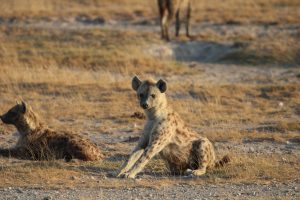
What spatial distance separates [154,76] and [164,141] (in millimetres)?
8693

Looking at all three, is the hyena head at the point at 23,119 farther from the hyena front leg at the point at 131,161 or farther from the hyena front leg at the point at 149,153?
the hyena front leg at the point at 149,153

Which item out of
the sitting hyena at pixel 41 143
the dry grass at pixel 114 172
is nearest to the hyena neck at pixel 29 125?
the sitting hyena at pixel 41 143

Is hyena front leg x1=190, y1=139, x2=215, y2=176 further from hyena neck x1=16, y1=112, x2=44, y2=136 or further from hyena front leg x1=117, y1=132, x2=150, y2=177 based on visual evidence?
hyena neck x1=16, y1=112, x2=44, y2=136

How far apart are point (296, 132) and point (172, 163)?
3.63 meters

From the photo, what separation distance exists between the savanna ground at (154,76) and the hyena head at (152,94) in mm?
768

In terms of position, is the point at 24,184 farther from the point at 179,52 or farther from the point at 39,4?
the point at 39,4

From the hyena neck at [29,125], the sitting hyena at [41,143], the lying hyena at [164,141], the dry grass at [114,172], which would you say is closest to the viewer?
the dry grass at [114,172]

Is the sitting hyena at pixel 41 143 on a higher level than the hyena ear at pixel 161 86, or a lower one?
lower

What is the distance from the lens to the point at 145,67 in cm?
1781

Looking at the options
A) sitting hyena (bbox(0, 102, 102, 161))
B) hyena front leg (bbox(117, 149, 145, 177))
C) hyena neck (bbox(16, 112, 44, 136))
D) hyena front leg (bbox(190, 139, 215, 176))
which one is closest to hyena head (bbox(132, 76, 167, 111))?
hyena front leg (bbox(117, 149, 145, 177))

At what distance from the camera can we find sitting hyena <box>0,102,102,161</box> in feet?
32.0

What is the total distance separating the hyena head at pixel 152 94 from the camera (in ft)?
28.2

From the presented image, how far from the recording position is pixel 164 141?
870 centimetres

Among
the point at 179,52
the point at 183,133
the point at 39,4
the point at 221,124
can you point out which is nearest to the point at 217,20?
the point at 179,52
